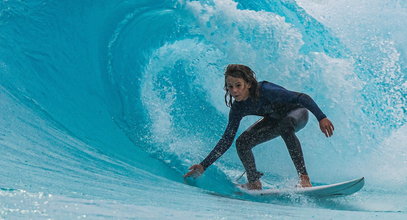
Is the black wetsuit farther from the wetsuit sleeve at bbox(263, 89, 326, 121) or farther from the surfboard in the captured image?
the surfboard

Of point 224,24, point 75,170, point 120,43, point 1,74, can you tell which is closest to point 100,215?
point 75,170

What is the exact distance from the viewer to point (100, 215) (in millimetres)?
1797

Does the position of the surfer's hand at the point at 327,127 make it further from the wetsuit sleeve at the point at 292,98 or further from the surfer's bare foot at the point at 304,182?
the surfer's bare foot at the point at 304,182

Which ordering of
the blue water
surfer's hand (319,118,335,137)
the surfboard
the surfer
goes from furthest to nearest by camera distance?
the blue water
the surfer
the surfboard
surfer's hand (319,118,335,137)

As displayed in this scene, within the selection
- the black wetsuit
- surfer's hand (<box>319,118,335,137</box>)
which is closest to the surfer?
the black wetsuit

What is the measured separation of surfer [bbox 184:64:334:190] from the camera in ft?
10.2

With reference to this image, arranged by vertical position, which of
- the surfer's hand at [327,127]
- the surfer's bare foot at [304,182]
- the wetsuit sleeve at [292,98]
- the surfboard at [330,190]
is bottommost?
the surfboard at [330,190]

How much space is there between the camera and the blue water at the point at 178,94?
10.7 feet

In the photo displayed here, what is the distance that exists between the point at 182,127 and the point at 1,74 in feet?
5.76

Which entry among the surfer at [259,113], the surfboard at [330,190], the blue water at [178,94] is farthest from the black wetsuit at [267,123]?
the blue water at [178,94]

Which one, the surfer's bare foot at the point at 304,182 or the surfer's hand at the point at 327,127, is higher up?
the surfer's hand at the point at 327,127

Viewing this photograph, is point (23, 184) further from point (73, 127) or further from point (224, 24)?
point (224, 24)

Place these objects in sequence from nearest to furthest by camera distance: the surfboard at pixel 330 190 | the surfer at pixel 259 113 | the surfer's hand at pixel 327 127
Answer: the surfer's hand at pixel 327 127 < the surfboard at pixel 330 190 < the surfer at pixel 259 113

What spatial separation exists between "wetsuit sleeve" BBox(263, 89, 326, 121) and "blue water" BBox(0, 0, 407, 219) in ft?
2.01
